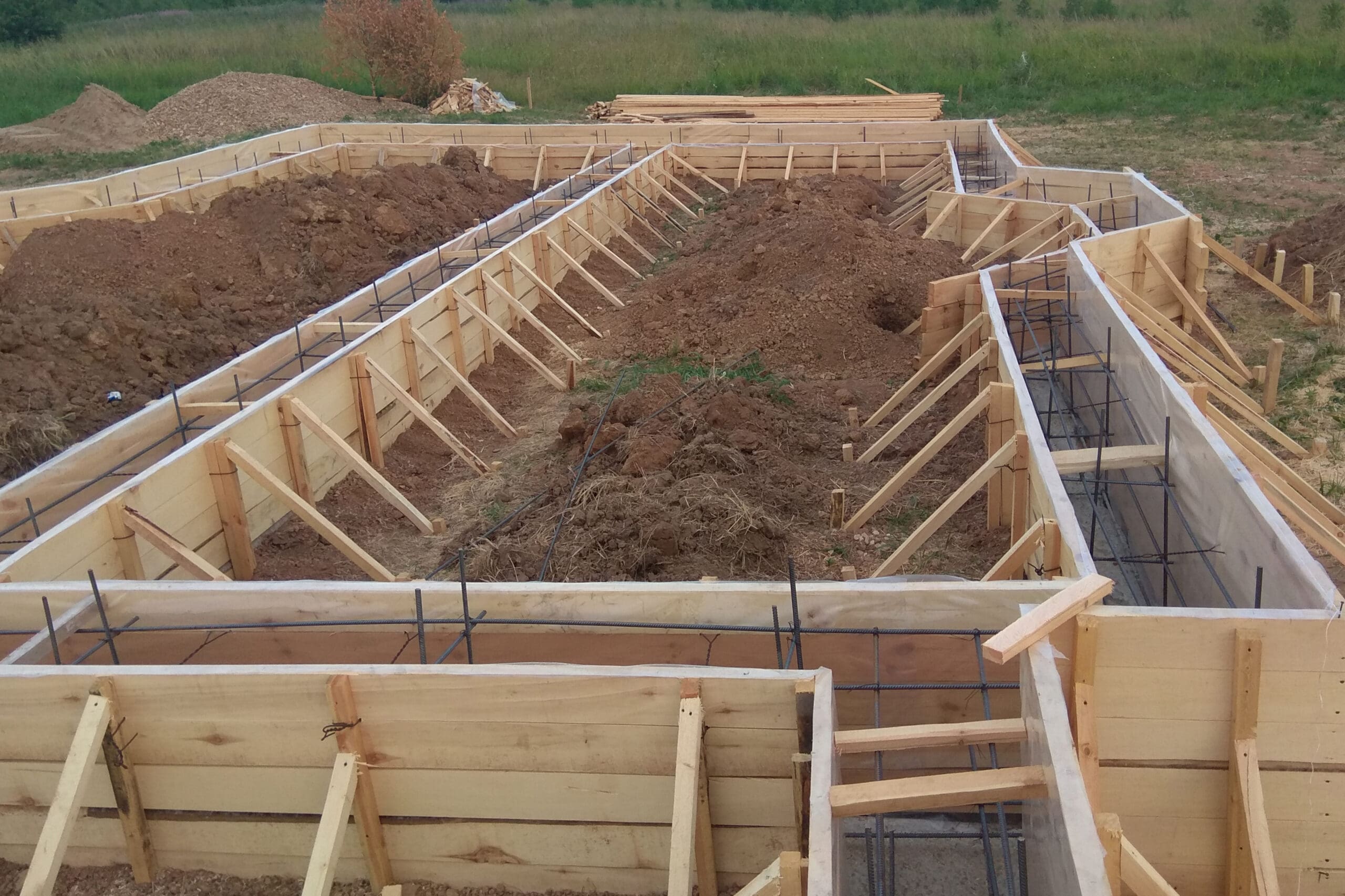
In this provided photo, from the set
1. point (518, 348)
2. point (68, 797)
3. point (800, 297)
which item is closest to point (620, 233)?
point (800, 297)

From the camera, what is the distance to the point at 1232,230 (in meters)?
15.7

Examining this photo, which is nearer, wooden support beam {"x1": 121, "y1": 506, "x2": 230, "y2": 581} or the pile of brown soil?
wooden support beam {"x1": 121, "y1": 506, "x2": 230, "y2": 581}

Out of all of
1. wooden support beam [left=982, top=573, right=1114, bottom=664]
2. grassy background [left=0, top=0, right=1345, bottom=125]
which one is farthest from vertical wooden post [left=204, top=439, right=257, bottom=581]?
grassy background [left=0, top=0, right=1345, bottom=125]

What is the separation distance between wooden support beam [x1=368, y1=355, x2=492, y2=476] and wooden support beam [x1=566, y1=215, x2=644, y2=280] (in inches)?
182

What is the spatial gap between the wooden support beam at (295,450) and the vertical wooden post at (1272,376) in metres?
8.02

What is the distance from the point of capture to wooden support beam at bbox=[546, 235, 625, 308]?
12523mm

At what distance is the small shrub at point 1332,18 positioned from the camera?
95.8 feet

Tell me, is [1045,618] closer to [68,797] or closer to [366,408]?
[68,797]

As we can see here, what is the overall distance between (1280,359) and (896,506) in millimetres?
4365

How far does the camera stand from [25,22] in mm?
44438

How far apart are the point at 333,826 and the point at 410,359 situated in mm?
5887

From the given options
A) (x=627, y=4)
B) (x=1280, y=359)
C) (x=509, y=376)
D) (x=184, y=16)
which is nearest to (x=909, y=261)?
(x=1280, y=359)

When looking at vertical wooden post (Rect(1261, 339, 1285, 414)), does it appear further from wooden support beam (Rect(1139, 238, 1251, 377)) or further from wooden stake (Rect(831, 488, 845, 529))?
wooden stake (Rect(831, 488, 845, 529))

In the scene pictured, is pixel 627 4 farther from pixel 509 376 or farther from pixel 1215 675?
pixel 1215 675
